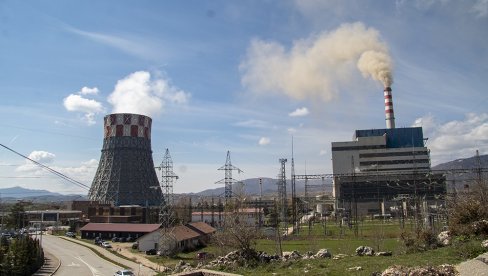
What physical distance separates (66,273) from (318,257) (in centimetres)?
2428

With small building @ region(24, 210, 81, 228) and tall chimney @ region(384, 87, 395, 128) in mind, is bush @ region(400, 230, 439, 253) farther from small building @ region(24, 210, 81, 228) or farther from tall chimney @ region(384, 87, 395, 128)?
small building @ region(24, 210, 81, 228)

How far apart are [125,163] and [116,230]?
1284 inches

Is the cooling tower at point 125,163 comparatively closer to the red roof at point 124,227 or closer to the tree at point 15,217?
the tree at point 15,217

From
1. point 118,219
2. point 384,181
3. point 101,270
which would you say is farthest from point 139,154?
point 101,270

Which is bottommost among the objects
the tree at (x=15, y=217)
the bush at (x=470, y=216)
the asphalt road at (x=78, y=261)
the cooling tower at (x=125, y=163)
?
the asphalt road at (x=78, y=261)

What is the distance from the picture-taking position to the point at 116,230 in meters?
61.9

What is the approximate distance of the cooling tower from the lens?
301 feet

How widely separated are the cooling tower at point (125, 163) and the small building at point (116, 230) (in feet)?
80.7

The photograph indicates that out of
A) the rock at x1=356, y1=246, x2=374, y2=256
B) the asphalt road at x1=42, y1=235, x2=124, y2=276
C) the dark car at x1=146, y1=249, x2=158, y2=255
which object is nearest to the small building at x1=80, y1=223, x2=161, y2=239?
the asphalt road at x1=42, y1=235, x2=124, y2=276

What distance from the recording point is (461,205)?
54.7 ft

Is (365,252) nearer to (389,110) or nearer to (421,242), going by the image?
(421,242)

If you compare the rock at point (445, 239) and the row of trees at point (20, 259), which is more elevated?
the rock at point (445, 239)

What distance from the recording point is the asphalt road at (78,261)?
33875mm

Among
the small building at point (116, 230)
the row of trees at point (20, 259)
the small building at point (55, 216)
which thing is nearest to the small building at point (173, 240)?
the small building at point (116, 230)
